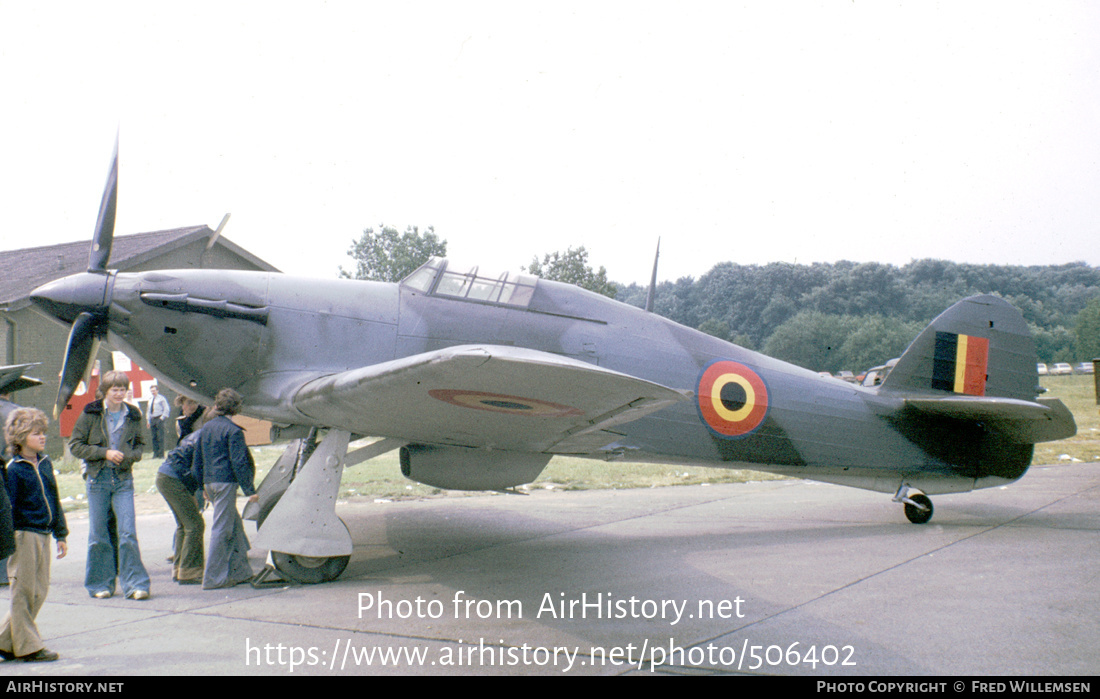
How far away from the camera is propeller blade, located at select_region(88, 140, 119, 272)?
5.64 m

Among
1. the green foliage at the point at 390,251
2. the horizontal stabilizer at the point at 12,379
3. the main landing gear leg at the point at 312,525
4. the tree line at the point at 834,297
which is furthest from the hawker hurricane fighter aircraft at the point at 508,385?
the green foliage at the point at 390,251

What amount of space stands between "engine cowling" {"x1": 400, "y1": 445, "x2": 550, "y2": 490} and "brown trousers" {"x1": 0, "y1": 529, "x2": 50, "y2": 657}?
2879mm

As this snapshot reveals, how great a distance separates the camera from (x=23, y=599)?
3.33m

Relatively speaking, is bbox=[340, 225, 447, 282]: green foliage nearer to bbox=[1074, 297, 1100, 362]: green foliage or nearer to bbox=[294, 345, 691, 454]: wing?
bbox=[1074, 297, 1100, 362]: green foliage

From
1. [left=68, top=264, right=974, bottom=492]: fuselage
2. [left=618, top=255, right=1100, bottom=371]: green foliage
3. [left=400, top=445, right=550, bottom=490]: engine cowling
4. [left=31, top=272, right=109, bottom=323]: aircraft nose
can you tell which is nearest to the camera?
[left=31, top=272, right=109, bottom=323]: aircraft nose

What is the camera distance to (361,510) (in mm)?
8320

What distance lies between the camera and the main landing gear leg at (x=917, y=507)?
712cm

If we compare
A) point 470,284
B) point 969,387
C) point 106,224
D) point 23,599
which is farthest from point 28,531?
point 969,387

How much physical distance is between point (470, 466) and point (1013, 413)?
525 cm

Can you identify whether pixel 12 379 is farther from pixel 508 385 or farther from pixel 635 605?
pixel 635 605

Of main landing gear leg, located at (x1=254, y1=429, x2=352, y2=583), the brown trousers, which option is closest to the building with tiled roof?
main landing gear leg, located at (x1=254, y1=429, x2=352, y2=583)

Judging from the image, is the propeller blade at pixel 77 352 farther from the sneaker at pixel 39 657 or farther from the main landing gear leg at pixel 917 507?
the main landing gear leg at pixel 917 507

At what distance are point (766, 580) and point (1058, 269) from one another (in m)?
32.9
